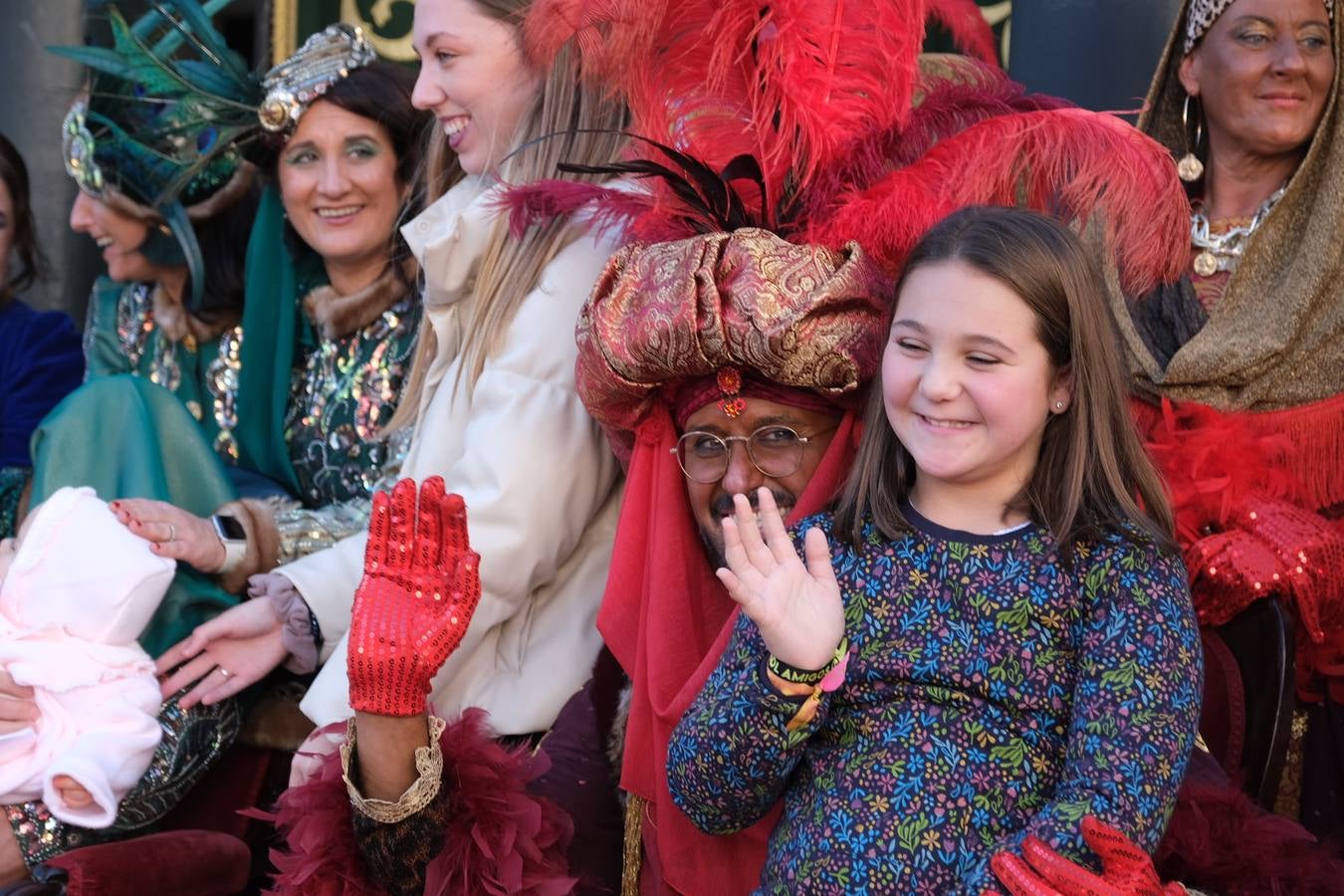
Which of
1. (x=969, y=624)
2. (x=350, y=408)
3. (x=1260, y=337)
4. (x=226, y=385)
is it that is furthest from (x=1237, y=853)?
(x=226, y=385)

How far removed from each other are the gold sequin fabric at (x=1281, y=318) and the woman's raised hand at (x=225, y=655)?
1.88 metres

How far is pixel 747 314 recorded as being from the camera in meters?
2.64

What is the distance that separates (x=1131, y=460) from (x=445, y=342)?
5.22ft

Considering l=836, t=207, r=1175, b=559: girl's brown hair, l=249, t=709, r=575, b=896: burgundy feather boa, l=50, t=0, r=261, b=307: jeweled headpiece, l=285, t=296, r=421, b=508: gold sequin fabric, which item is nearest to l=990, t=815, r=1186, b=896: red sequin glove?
l=836, t=207, r=1175, b=559: girl's brown hair

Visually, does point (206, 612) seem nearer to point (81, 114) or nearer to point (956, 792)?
point (81, 114)

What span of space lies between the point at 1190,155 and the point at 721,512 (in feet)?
5.18

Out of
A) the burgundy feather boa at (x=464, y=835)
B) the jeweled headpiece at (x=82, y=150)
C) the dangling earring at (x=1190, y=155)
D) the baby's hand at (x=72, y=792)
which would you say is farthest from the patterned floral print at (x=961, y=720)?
the jeweled headpiece at (x=82, y=150)

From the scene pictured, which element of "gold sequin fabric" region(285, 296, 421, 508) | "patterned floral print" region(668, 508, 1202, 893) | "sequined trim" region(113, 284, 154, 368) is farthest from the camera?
"sequined trim" region(113, 284, 154, 368)

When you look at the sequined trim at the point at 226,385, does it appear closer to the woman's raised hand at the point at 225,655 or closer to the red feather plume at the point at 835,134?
the woman's raised hand at the point at 225,655

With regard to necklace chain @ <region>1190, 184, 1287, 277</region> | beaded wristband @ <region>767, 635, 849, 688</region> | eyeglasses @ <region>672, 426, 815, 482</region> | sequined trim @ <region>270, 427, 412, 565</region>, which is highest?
necklace chain @ <region>1190, 184, 1287, 277</region>

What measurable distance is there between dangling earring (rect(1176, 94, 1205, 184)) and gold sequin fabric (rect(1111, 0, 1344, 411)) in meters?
0.23

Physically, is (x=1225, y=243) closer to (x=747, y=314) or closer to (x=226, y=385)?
(x=747, y=314)

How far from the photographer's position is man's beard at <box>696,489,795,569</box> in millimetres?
2803

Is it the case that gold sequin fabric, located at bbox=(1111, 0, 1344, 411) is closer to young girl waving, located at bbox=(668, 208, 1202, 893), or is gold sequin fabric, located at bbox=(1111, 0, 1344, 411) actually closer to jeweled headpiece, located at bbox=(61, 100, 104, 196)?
young girl waving, located at bbox=(668, 208, 1202, 893)
